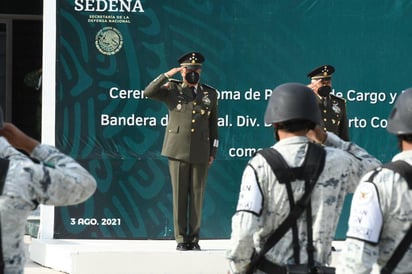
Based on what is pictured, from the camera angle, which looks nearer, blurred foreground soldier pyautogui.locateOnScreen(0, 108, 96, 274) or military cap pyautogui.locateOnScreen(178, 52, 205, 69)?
blurred foreground soldier pyautogui.locateOnScreen(0, 108, 96, 274)

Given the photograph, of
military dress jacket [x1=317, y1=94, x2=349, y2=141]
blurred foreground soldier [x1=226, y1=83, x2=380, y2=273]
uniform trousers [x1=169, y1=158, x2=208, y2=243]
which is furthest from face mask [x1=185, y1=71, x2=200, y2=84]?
blurred foreground soldier [x1=226, y1=83, x2=380, y2=273]

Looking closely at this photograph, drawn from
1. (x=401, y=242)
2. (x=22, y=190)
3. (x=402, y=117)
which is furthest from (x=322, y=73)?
(x=22, y=190)

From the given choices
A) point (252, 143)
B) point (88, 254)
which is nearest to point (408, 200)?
point (88, 254)

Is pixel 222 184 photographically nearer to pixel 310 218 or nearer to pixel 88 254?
pixel 88 254

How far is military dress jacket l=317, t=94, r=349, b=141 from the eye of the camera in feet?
32.4

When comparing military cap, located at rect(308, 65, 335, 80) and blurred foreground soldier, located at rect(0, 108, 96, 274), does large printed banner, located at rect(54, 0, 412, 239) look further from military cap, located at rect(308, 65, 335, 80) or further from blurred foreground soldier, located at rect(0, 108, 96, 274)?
blurred foreground soldier, located at rect(0, 108, 96, 274)

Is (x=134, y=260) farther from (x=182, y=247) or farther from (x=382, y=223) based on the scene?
(x=382, y=223)

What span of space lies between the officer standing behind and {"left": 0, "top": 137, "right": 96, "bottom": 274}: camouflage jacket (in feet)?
18.0

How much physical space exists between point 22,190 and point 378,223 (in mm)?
1296

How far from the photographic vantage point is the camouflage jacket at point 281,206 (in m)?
4.25

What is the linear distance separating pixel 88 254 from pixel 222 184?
1.62 m

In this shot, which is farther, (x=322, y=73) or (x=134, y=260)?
(x=322, y=73)

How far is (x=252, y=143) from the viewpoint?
10.2 meters

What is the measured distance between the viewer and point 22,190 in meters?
3.88
